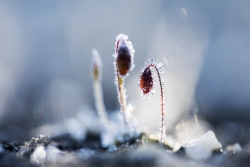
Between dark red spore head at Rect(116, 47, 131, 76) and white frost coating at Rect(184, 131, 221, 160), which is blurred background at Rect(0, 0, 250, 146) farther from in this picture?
dark red spore head at Rect(116, 47, 131, 76)

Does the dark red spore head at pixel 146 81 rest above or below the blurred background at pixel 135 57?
below

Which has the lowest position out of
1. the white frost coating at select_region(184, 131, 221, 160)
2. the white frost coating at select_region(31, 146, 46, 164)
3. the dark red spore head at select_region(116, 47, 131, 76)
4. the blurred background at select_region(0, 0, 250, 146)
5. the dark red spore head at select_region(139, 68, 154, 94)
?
the white frost coating at select_region(184, 131, 221, 160)

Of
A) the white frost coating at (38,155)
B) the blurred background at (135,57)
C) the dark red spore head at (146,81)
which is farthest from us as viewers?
the blurred background at (135,57)

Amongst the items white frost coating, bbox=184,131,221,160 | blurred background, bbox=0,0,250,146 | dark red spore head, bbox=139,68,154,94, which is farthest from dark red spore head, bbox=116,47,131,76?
blurred background, bbox=0,0,250,146

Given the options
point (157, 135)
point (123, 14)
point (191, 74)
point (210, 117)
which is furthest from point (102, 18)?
point (157, 135)

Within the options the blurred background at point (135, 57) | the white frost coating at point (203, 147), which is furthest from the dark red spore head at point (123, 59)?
the blurred background at point (135, 57)

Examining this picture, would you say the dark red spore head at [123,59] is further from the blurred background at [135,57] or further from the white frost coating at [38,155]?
the blurred background at [135,57]
